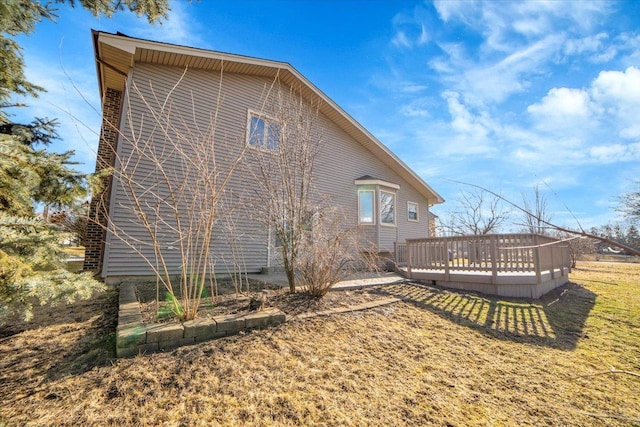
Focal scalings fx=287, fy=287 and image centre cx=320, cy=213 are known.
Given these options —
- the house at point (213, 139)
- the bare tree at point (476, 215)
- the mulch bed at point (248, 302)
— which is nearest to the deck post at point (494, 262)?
the house at point (213, 139)

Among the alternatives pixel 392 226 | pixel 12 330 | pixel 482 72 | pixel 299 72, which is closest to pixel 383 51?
pixel 299 72

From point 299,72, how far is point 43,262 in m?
8.85

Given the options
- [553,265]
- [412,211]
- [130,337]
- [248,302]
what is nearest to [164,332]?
[130,337]

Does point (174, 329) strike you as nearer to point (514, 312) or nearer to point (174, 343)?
point (174, 343)

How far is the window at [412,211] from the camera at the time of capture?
14384 millimetres

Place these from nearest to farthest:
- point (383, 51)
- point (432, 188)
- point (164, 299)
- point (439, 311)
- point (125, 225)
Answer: point (164, 299), point (439, 311), point (125, 225), point (383, 51), point (432, 188)

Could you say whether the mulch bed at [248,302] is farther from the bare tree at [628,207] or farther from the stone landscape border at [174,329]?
the bare tree at [628,207]

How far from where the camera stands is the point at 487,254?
694cm

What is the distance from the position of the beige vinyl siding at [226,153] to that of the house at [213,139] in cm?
3

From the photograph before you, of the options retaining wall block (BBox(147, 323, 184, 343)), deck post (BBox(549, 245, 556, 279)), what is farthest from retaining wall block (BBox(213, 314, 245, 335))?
deck post (BBox(549, 245, 556, 279))

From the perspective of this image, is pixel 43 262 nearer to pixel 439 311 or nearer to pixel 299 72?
pixel 439 311

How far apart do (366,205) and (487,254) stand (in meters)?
5.77

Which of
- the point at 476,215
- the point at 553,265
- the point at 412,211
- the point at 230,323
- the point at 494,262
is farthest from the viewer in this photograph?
the point at 476,215

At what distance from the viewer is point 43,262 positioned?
A: 106 inches
